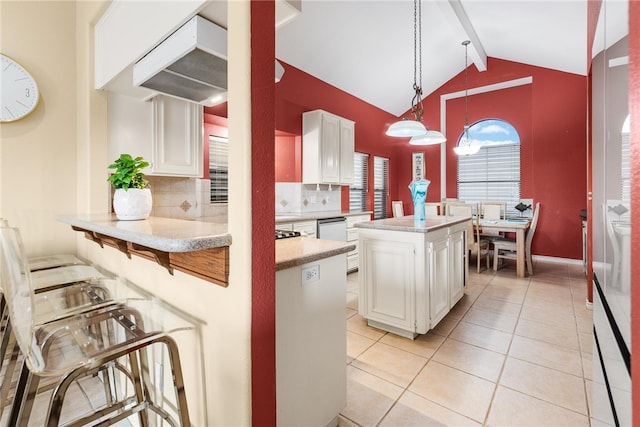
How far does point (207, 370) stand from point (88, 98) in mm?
2109

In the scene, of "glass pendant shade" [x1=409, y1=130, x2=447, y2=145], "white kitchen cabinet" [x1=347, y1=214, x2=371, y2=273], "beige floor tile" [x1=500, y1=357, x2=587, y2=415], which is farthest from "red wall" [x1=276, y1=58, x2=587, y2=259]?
"beige floor tile" [x1=500, y1=357, x2=587, y2=415]

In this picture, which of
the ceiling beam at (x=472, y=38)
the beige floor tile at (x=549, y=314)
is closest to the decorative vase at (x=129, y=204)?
the beige floor tile at (x=549, y=314)

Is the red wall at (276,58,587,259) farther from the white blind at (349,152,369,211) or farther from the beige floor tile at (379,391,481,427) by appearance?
the beige floor tile at (379,391,481,427)

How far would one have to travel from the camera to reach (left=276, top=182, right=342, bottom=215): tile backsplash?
179 inches

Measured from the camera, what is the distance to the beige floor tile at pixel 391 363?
205cm

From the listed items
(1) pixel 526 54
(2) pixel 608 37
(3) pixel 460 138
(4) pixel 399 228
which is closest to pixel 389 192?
(3) pixel 460 138

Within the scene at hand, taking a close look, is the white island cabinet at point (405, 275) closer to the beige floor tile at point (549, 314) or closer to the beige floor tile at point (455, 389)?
the beige floor tile at point (455, 389)

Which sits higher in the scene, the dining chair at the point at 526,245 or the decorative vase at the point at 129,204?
the decorative vase at the point at 129,204

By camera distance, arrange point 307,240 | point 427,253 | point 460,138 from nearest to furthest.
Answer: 1. point 307,240
2. point 427,253
3. point 460,138

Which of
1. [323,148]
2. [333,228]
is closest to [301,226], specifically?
[333,228]

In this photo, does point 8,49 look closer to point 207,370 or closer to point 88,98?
point 88,98

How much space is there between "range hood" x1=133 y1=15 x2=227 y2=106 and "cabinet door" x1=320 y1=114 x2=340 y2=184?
2.65 meters

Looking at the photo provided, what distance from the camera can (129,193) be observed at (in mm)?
1655

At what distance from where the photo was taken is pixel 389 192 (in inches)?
268
